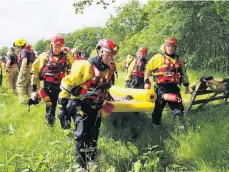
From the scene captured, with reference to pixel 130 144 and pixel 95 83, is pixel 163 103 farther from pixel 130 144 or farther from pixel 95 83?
pixel 95 83

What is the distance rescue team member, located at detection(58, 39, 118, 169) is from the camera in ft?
12.7

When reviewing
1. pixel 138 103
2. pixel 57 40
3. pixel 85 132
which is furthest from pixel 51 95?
pixel 85 132

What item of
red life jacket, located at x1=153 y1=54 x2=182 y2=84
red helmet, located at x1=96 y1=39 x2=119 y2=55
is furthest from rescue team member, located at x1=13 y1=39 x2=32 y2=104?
red helmet, located at x1=96 y1=39 x2=119 y2=55

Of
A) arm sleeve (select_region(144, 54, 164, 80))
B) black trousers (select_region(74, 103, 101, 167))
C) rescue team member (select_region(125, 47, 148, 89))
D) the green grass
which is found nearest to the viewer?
the green grass

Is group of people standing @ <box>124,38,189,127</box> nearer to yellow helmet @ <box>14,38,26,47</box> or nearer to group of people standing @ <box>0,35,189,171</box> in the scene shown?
group of people standing @ <box>0,35,189,171</box>

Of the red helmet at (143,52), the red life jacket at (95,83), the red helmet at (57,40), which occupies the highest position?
the red helmet at (57,40)

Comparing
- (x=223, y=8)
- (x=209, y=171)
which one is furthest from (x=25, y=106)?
(x=223, y=8)

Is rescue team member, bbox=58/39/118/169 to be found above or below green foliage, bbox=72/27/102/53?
below

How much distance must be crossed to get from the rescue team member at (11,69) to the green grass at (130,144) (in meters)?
3.99

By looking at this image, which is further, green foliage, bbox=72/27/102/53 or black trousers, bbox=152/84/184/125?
green foliage, bbox=72/27/102/53

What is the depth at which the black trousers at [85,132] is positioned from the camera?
4.01 metres

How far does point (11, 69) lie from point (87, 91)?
750cm

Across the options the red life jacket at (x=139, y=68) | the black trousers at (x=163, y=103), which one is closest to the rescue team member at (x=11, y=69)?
the red life jacket at (x=139, y=68)

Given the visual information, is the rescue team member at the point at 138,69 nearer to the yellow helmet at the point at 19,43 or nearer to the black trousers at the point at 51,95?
the yellow helmet at the point at 19,43
